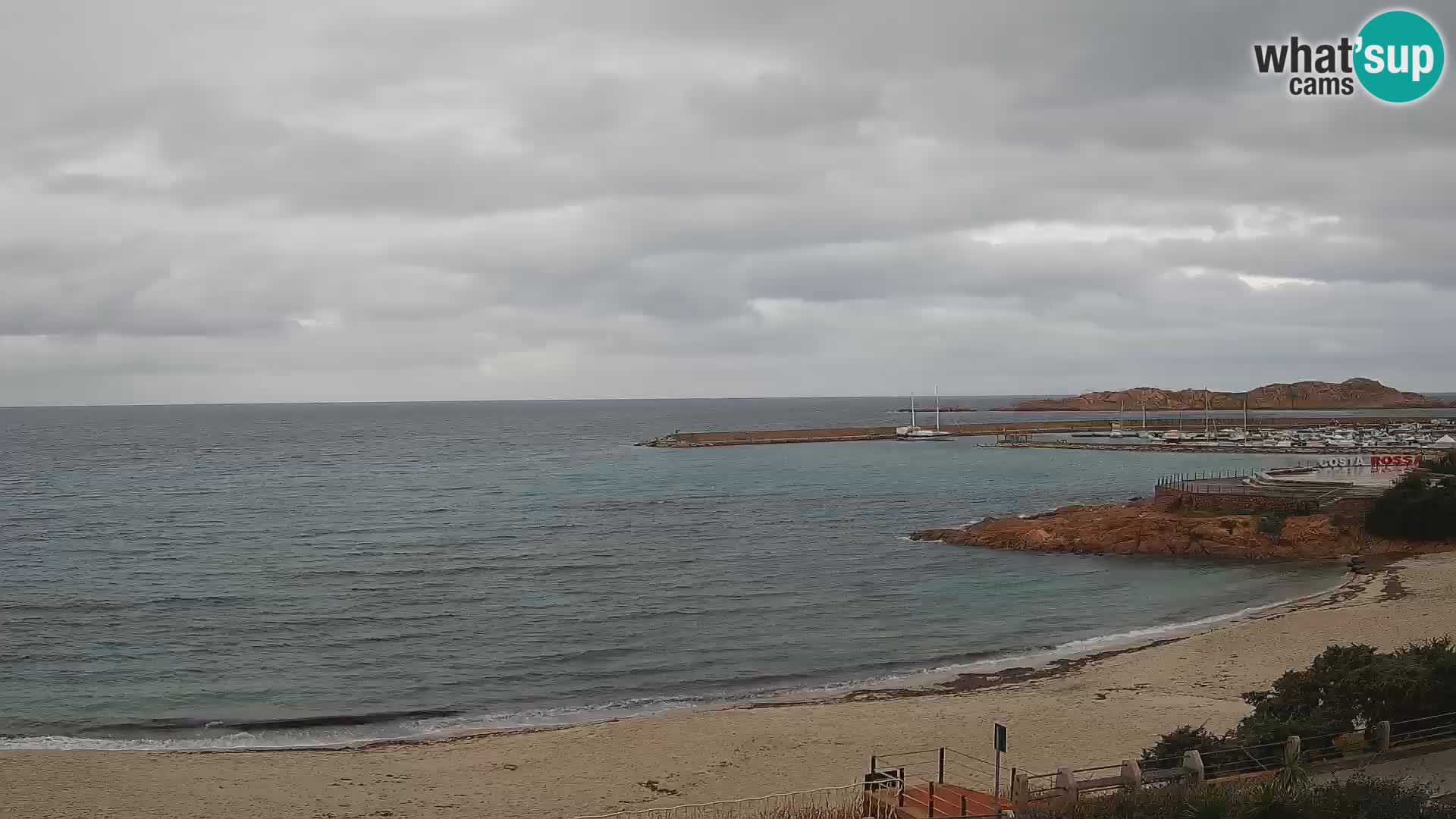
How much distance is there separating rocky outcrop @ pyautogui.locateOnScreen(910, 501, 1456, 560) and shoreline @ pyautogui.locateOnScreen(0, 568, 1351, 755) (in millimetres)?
11736

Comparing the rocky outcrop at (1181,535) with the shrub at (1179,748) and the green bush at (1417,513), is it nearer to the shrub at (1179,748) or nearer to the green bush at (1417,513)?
the green bush at (1417,513)

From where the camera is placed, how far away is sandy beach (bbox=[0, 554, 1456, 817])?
1991 centimetres

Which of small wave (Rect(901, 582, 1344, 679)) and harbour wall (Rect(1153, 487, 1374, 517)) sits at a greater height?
harbour wall (Rect(1153, 487, 1374, 517))

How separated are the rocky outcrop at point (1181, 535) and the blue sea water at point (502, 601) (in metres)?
2.06

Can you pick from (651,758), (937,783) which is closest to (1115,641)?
(651,758)

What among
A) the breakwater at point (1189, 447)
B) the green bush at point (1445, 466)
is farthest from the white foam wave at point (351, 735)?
the breakwater at point (1189, 447)

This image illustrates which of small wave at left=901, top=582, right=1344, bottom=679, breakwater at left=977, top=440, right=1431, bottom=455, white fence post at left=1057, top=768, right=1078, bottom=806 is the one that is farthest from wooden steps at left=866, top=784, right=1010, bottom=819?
breakwater at left=977, top=440, right=1431, bottom=455

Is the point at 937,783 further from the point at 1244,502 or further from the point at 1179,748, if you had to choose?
the point at 1244,502

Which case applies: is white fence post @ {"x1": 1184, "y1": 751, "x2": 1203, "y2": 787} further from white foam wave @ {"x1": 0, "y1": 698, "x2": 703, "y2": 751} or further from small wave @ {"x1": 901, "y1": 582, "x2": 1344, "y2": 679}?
small wave @ {"x1": 901, "y1": 582, "x2": 1344, "y2": 679}

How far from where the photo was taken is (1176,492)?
56750mm

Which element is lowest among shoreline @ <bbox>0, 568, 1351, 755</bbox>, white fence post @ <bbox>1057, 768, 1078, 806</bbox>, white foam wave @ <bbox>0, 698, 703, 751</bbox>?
white foam wave @ <bbox>0, 698, 703, 751</bbox>

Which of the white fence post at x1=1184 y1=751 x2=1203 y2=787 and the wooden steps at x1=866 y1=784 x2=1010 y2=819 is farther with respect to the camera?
the wooden steps at x1=866 y1=784 x2=1010 y2=819

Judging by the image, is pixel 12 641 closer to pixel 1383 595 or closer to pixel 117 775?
pixel 117 775

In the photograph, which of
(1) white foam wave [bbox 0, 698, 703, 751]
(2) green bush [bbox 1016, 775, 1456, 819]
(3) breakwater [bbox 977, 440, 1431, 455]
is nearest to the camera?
(2) green bush [bbox 1016, 775, 1456, 819]
